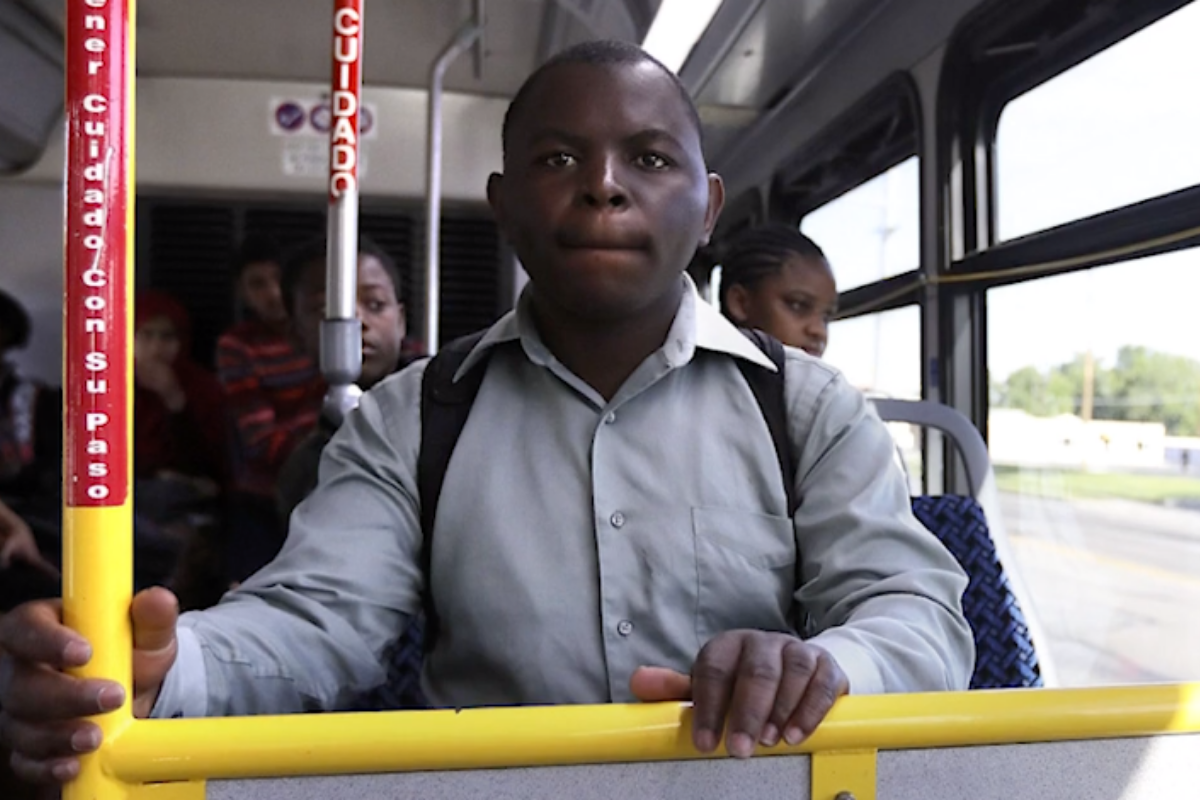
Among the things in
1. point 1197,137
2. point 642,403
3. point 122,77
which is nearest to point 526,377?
point 642,403

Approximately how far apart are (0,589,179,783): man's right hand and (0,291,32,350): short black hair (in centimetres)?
336

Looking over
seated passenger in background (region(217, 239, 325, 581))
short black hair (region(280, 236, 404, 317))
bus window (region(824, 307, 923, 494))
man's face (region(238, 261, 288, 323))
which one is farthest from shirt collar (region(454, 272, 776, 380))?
man's face (region(238, 261, 288, 323))

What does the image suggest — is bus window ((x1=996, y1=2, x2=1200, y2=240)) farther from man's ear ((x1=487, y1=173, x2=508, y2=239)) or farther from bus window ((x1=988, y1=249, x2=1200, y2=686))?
man's ear ((x1=487, y1=173, x2=508, y2=239))

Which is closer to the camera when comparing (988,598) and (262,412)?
(988,598)

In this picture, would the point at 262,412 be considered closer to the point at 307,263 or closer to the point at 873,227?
the point at 307,263

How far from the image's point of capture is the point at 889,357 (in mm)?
3053

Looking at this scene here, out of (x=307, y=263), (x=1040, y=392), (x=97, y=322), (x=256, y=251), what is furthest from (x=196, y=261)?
(x=97, y=322)

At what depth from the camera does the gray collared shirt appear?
40.4 inches

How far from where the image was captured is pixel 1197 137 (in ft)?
6.43

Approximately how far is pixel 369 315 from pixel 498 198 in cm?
134

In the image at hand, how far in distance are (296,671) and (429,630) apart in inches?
9.0

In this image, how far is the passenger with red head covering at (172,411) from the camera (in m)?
2.83

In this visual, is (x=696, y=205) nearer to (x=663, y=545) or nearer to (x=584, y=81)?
(x=584, y=81)

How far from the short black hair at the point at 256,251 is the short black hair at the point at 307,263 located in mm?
638
